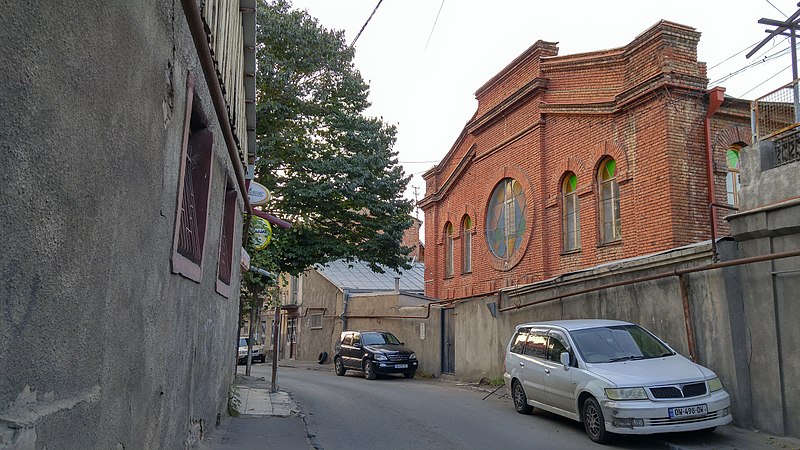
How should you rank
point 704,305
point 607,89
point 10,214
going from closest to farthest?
point 10,214 → point 704,305 → point 607,89

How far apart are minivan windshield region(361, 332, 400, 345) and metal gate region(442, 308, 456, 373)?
2190mm

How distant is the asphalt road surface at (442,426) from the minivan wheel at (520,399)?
136 mm

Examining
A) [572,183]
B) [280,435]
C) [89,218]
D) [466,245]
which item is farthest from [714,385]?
[466,245]

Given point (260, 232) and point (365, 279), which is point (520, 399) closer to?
point (260, 232)

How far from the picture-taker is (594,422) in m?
9.01

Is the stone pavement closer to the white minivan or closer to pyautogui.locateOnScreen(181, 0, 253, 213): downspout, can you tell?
the white minivan

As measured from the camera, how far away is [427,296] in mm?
26406

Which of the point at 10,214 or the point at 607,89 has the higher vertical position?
the point at 607,89

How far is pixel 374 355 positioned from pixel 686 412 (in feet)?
47.4

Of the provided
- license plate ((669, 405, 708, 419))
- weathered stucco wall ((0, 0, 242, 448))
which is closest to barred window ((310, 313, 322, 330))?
license plate ((669, 405, 708, 419))

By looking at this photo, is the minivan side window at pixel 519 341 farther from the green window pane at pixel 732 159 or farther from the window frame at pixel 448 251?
the window frame at pixel 448 251

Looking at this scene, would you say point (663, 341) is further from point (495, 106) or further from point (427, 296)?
point (427, 296)

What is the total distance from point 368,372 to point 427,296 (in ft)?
18.1

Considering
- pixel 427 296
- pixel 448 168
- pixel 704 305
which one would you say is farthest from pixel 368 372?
pixel 704 305
